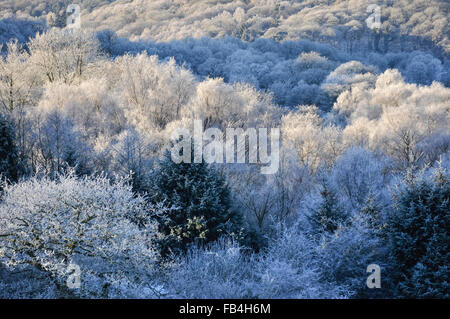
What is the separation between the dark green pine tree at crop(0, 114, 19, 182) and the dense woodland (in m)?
0.09

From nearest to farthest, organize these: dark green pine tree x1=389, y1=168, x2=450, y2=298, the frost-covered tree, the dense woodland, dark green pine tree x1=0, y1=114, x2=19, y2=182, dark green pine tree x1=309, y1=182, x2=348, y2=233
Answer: the dense woodland, dark green pine tree x1=389, y1=168, x2=450, y2=298, dark green pine tree x1=309, y1=182, x2=348, y2=233, dark green pine tree x1=0, y1=114, x2=19, y2=182, the frost-covered tree

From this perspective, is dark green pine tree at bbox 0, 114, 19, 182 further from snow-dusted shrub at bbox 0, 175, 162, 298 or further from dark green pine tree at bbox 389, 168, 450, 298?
dark green pine tree at bbox 389, 168, 450, 298

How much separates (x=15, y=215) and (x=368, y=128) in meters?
30.9

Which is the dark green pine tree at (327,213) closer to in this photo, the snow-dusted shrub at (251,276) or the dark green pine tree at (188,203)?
the snow-dusted shrub at (251,276)

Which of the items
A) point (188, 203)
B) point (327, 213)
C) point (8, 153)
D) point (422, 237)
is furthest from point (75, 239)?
point (422, 237)

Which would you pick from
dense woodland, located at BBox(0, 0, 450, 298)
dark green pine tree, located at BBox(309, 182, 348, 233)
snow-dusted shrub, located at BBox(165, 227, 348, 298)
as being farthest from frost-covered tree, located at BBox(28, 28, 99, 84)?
dark green pine tree, located at BBox(309, 182, 348, 233)

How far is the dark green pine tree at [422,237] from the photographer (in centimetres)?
1295

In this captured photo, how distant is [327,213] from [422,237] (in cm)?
345

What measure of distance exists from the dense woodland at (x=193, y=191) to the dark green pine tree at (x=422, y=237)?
0.17 feet

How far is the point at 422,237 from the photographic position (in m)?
13.7

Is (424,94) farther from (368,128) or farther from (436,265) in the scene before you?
(436,265)

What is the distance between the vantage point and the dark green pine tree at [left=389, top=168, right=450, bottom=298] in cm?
1295

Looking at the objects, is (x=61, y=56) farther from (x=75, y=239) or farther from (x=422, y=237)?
(x=422, y=237)

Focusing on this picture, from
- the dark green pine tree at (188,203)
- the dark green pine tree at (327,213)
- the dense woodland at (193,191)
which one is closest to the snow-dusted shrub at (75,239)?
the dense woodland at (193,191)
